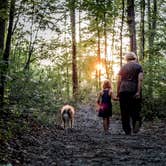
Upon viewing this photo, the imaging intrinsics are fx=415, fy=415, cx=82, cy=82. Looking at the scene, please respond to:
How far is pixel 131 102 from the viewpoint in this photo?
11570 millimetres

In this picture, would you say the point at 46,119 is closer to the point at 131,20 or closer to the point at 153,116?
the point at 153,116

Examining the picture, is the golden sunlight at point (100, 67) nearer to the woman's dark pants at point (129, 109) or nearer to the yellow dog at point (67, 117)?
the yellow dog at point (67, 117)

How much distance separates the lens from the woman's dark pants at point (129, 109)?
1148cm

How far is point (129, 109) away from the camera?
38.2 ft

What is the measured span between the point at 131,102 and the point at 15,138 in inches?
176

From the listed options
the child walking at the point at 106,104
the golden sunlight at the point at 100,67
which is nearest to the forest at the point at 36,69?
the child walking at the point at 106,104

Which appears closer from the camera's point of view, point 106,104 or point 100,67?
point 106,104

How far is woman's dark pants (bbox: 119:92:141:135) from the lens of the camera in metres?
11.5

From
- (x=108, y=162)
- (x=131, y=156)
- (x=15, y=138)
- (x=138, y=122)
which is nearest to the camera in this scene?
(x=108, y=162)

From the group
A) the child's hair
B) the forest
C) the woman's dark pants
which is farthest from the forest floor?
the child's hair

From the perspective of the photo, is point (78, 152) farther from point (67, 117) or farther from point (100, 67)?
point (100, 67)

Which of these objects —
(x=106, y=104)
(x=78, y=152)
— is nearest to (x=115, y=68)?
(x=106, y=104)

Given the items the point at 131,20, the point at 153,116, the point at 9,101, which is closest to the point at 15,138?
the point at 9,101

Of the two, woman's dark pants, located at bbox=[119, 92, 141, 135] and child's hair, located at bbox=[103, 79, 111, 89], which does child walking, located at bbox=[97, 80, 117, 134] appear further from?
woman's dark pants, located at bbox=[119, 92, 141, 135]
